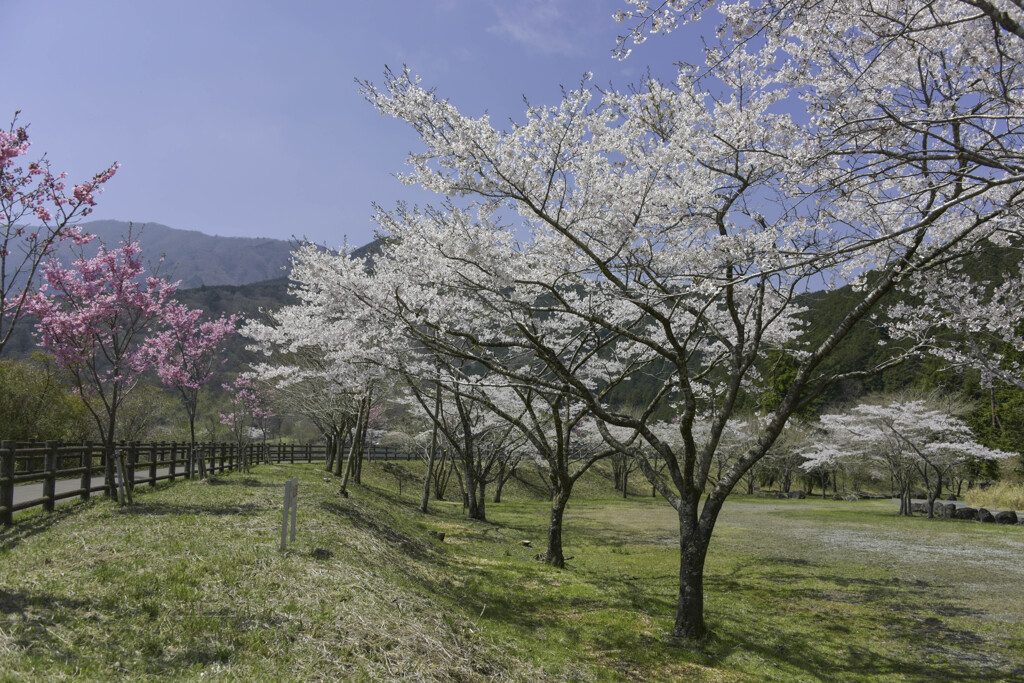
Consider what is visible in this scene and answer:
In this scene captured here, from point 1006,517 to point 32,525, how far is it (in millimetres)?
34414

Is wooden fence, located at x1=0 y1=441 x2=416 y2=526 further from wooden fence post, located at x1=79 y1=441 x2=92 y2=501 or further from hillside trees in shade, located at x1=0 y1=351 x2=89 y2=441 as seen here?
hillside trees in shade, located at x1=0 y1=351 x2=89 y2=441

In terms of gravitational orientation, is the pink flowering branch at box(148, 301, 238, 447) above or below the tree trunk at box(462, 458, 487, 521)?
above

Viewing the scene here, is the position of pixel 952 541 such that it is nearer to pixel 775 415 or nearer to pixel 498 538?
pixel 498 538

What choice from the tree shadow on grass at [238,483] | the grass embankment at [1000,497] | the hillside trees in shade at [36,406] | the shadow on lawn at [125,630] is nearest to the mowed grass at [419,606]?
the shadow on lawn at [125,630]

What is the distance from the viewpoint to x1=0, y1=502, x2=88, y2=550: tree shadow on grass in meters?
7.12

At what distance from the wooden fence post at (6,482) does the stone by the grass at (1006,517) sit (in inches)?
1366

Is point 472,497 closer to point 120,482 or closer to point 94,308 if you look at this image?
point 120,482

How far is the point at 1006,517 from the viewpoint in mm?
24297

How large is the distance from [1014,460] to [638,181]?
148 ft

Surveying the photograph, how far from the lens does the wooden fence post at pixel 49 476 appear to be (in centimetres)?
951

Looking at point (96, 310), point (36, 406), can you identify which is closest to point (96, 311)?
point (96, 310)

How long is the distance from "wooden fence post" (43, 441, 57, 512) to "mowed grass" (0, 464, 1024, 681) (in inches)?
13.1

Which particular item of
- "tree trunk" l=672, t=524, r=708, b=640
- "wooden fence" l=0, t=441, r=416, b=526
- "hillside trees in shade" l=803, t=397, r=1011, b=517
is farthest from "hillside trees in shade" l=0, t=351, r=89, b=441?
"hillside trees in shade" l=803, t=397, r=1011, b=517

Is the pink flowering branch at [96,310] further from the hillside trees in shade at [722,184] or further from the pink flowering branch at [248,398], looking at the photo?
the pink flowering branch at [248,398]
